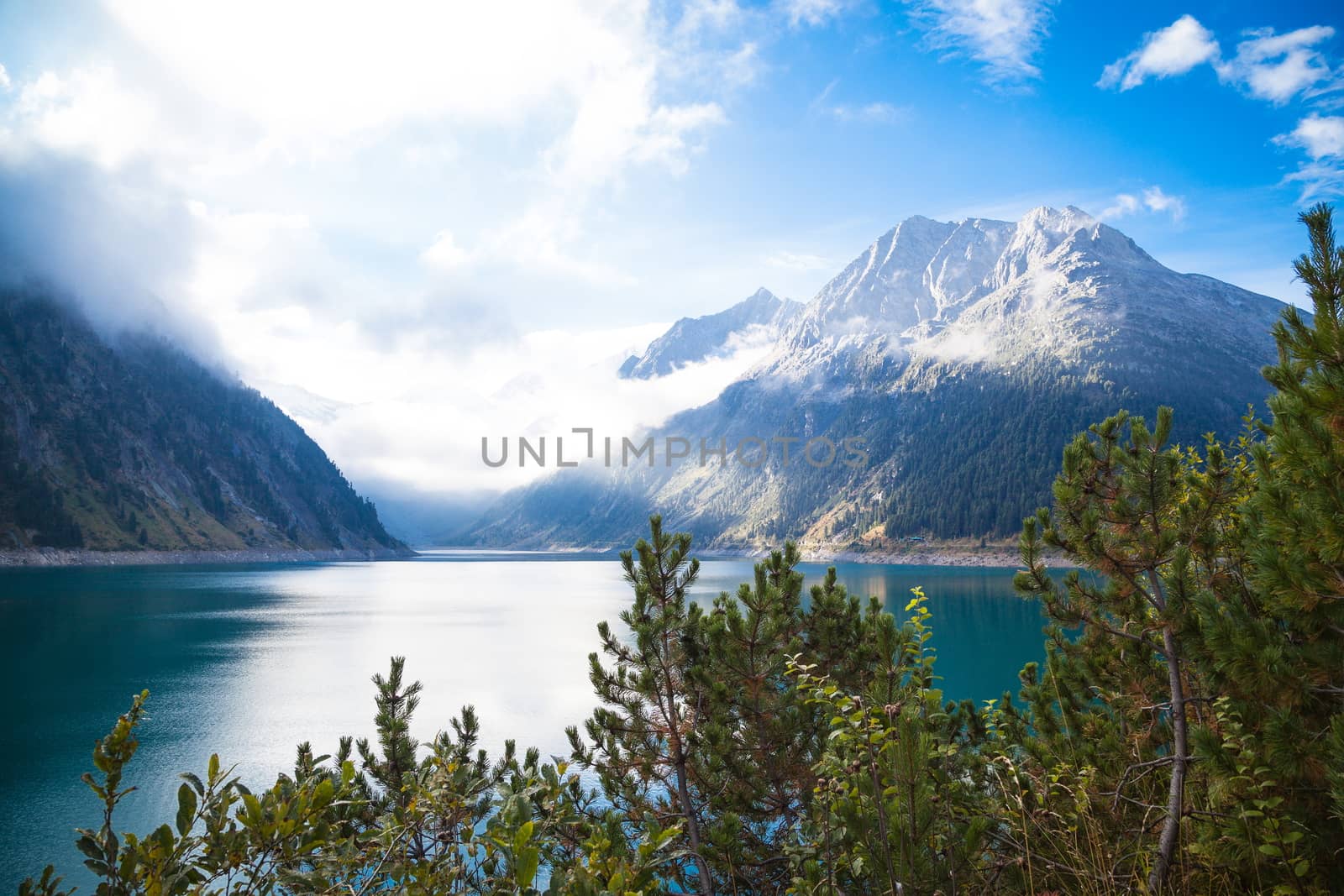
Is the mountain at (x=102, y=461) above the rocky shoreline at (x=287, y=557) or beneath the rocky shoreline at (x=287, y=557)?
above

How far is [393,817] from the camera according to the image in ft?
10.3

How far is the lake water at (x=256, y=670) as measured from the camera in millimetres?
21188

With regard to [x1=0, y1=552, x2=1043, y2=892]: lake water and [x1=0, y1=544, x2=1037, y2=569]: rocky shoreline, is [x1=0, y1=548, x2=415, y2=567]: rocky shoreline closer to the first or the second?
[x1=0, y1=544, x2=1037, y2=569]: rocky shoreline

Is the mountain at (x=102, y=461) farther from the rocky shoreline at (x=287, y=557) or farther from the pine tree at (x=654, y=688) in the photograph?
the pine tree at (x=654, y=688)

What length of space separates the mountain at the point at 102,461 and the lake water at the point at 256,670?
199 ft

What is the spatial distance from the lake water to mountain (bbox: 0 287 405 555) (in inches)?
2393

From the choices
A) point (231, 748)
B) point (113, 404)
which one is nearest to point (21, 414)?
point (113, 404)

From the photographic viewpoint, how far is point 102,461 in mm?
154875

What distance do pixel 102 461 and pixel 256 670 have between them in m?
160

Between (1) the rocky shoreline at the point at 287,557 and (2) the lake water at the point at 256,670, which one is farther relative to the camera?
(1) the rocky shoreline at the point at 287,557

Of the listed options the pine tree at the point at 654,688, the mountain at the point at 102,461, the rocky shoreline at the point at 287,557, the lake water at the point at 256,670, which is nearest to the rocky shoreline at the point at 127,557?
the rocky shoreline at the point at 287,557

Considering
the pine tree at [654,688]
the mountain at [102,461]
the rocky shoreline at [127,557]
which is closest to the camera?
the pine tree at [654,688]

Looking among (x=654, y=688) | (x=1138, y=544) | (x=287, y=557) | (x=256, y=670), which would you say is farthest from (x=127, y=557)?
(x=1138, y=544)

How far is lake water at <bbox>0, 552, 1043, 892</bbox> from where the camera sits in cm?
2119
